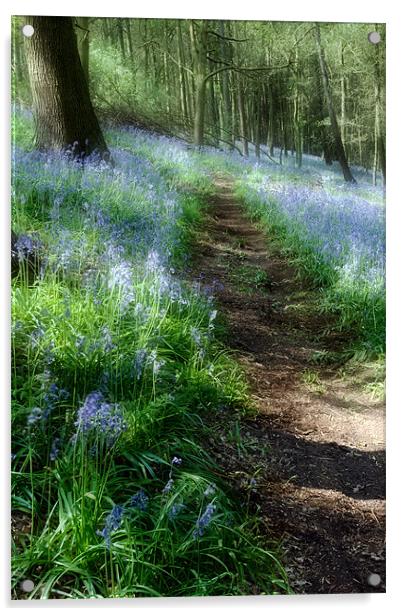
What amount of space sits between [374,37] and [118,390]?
6.74 feet

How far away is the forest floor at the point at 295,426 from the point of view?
2.76 metres

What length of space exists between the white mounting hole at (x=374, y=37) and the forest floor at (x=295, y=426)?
97 centimetres

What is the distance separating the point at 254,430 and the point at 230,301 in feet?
1.98

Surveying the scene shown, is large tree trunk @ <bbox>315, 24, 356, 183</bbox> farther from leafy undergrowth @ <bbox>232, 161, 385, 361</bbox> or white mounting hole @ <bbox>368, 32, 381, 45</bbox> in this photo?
white mounting hole @ <bbox>368, 32, 381, 45</bbox>

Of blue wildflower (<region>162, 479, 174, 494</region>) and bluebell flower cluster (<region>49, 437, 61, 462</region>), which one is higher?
bluebell flower cluster (<region>49, 437, 61, 462</region>)

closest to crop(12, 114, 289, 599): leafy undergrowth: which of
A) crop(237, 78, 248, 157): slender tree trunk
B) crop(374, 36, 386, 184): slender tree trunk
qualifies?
crop(237, 78, 248, 157): slender tree trunk

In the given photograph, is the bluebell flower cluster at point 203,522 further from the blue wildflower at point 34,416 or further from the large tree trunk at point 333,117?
the large tree trunk at point 333,117

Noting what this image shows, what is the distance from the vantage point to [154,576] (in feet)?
8.21

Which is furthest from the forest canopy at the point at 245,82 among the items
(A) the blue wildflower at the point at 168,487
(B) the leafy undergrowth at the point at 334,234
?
(A) the blue wildflower at the point at 168,487

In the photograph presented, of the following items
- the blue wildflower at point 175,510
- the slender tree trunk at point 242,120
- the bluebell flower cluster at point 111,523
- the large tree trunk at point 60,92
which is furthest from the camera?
the slender tree trunk at point 242,120

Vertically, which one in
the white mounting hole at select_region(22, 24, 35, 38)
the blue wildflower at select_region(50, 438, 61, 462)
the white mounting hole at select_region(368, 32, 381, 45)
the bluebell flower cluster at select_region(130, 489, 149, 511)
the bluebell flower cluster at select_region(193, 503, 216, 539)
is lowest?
the bluebell flower cluster at select_region(193, 503, 216, 539)

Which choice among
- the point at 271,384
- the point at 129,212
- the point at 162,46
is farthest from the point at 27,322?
the point at 162,46

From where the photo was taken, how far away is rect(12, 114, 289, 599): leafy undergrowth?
2.48 m

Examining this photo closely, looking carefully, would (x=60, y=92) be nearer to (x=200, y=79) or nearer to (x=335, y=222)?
(x=200, y=79)
